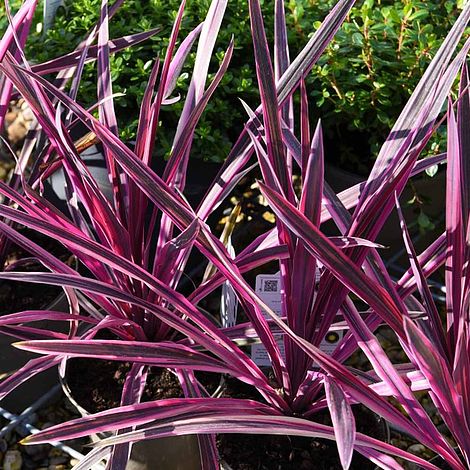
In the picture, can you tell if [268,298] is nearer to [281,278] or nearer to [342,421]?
[281,278]

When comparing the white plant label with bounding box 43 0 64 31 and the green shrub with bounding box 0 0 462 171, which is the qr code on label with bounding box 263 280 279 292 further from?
the white plant label with bounding box 43 0 64 31

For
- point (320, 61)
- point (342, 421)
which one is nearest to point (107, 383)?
point (342, 421)

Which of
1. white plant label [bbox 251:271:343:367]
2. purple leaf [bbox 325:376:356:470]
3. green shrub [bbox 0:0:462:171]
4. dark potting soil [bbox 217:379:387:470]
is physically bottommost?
dark potting soil [bbox 217:379:387:470]

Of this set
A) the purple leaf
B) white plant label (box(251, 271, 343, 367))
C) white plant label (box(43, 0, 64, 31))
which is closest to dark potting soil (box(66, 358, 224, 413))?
white plant label (box(251, 271, 343, 367))

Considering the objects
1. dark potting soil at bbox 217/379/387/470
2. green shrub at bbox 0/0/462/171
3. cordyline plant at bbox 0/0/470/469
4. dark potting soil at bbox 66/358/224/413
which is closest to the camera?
cordyline plant at bbox 0/0/470/469

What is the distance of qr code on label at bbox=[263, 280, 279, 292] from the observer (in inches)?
51.3

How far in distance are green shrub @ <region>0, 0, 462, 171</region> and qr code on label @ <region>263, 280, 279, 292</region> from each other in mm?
372

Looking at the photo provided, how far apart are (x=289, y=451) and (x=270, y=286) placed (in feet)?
0.87

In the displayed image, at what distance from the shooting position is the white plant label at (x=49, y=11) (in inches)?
62.2

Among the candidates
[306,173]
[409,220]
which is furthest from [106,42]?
[409,220]

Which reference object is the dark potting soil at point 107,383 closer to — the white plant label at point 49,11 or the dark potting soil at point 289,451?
the dark potting soil at point 289,451

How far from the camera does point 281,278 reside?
1.11 meters

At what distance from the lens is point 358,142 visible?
174cm

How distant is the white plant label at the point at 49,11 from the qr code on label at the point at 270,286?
0.73 metres
